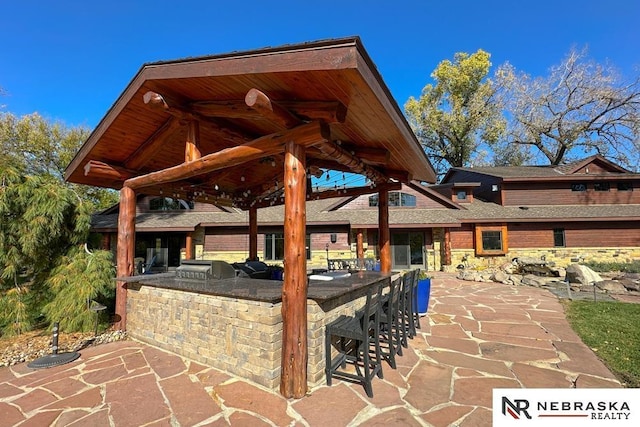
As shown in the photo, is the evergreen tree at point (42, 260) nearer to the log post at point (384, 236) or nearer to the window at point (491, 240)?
the log post at point (384, 236)

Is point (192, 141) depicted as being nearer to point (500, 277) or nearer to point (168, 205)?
point (500, 277)

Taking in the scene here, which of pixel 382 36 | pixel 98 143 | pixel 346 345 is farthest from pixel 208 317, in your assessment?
pixel 382 36

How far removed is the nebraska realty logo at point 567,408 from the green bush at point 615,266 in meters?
13.8

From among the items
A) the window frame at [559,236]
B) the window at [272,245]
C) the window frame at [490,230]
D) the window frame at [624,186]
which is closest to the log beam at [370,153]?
the window at [272,245]

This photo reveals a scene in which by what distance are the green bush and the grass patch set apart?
7807 mm

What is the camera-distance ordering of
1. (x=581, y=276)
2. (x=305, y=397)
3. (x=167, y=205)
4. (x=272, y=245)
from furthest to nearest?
1. (x=167, y=205)
2. (x=272, y=245)
3. (x=581, y=276)
4. (x=305, y=397)

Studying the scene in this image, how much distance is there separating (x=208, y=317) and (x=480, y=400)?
316 centimetres

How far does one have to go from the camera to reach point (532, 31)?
573 inches

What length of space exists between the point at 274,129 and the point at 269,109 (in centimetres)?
172

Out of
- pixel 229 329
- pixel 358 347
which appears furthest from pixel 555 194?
pixel 229 329

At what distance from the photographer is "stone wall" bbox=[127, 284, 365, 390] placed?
10.7ft

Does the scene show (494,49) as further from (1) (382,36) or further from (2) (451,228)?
(2) (451,228)

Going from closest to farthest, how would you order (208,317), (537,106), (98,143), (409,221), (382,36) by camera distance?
(208,317) < (98,143) < (409,221) < (382,36) < (537,106)

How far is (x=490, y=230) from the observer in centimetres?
1431
